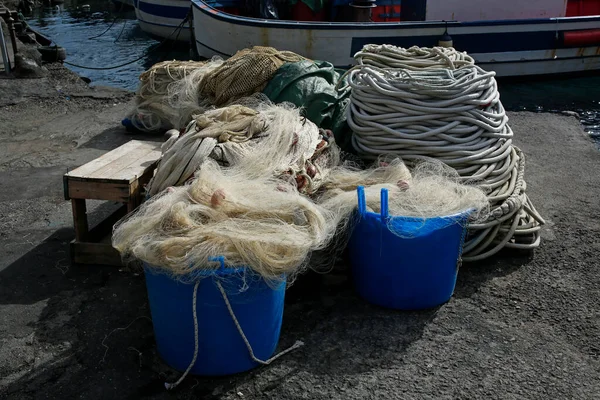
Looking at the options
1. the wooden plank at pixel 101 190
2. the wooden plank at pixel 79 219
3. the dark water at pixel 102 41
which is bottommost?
the dark water at pixel 102 41

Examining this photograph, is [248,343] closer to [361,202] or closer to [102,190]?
[361,202]

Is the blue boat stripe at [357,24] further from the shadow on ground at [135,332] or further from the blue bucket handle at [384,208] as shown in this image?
the blue bucket handle at [384,208]

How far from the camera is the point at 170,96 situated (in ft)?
20.0

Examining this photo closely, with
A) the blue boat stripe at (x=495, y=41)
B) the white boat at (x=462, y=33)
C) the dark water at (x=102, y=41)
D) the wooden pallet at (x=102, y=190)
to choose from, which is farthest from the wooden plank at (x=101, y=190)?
the dark water at (x=102, y=41)

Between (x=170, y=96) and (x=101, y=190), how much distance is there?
7.61 ft

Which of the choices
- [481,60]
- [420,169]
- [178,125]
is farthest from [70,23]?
[420,169]

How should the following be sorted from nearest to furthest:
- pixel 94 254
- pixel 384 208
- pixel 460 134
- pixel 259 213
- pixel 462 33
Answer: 1. pixel 259 213
2. pixel 384 208
3. pixel 94 254
4. pixel 460 134
5. pixel 462 33

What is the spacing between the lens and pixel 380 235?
11.1 feet

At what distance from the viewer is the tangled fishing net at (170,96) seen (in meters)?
5.80

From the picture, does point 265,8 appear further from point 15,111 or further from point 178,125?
point 178,125

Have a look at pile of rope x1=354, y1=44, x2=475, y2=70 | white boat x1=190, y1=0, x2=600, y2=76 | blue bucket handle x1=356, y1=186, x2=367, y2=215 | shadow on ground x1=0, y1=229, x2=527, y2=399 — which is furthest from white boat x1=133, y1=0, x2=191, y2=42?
blue bucket handle x1=356, y1=186, x2=367, y2=215

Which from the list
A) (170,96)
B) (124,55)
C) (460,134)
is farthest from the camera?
(124,55)

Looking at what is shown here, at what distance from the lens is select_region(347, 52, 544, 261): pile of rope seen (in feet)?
13.6

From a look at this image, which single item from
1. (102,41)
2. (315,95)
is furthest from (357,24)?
(102,41)
